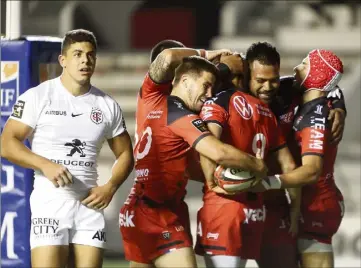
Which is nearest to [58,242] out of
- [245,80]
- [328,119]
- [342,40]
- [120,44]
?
[245,80]

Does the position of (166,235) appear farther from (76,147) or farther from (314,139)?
(314,139)

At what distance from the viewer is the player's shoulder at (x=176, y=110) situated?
25.6 ft

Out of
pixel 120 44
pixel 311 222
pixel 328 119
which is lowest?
pixel 120 44

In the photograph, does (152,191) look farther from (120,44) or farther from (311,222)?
(120,44)

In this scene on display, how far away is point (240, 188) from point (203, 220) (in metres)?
0.42

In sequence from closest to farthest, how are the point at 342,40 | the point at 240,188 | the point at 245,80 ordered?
the point at 240,188 < the point at 245,80 < the point at 342,40

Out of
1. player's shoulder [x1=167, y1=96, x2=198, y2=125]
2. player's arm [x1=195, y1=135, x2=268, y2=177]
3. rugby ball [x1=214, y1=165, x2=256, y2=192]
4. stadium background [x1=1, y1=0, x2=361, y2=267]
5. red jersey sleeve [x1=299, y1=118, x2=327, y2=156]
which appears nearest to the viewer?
player's arm [x1=195, y1=135, x2=268, y2=177]

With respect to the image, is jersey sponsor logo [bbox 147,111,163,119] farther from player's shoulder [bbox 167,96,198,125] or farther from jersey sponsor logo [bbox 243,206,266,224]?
jersey sponsor logo [bbox 243,206,266,224]

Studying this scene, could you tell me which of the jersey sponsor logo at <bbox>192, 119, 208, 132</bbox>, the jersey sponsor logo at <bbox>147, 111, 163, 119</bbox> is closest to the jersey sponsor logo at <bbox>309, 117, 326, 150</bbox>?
the jersey sponsor logo at <bbox>192, 119, 208, 132</bbox>

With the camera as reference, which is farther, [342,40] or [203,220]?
[342,40]

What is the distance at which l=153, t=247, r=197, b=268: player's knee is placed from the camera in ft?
25.8

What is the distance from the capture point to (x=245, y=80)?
26.9 ft

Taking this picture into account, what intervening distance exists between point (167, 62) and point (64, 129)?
796mm

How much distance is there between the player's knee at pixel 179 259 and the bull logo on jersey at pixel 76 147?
844 mm
